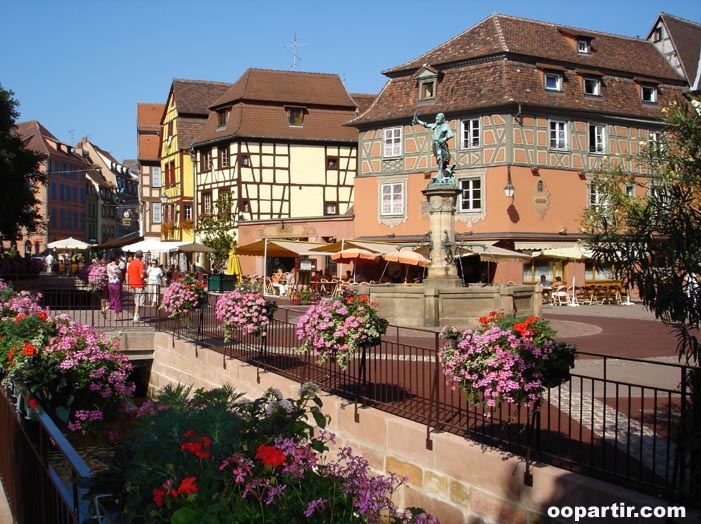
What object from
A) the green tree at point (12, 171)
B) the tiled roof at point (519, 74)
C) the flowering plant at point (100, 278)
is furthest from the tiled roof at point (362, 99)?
the flowering plant at point (100, 278)

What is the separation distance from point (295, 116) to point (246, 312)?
34.2m

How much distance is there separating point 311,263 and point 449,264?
2003cm

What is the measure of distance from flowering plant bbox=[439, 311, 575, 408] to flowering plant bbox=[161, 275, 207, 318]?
30.5 feet

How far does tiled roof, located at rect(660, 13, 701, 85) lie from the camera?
39.4 m

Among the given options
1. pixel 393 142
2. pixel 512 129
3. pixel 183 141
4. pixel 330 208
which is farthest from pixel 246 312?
pixel 183 141

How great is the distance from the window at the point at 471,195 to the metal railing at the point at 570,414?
19.6 meters

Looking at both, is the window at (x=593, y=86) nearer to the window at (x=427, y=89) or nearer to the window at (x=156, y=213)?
the window at (x=427, y=89)

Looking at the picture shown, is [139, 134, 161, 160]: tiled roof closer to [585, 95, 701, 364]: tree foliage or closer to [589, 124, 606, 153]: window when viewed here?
[589, 124, 606, 153]: window

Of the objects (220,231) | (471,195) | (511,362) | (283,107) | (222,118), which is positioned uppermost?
(283,107)

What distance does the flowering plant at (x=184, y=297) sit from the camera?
15.8 meters

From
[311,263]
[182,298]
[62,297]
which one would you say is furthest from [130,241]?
[182,298]

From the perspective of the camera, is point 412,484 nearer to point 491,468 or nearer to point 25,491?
point 491,468

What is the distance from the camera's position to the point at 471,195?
112ft

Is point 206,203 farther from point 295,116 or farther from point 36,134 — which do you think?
point 36,134
